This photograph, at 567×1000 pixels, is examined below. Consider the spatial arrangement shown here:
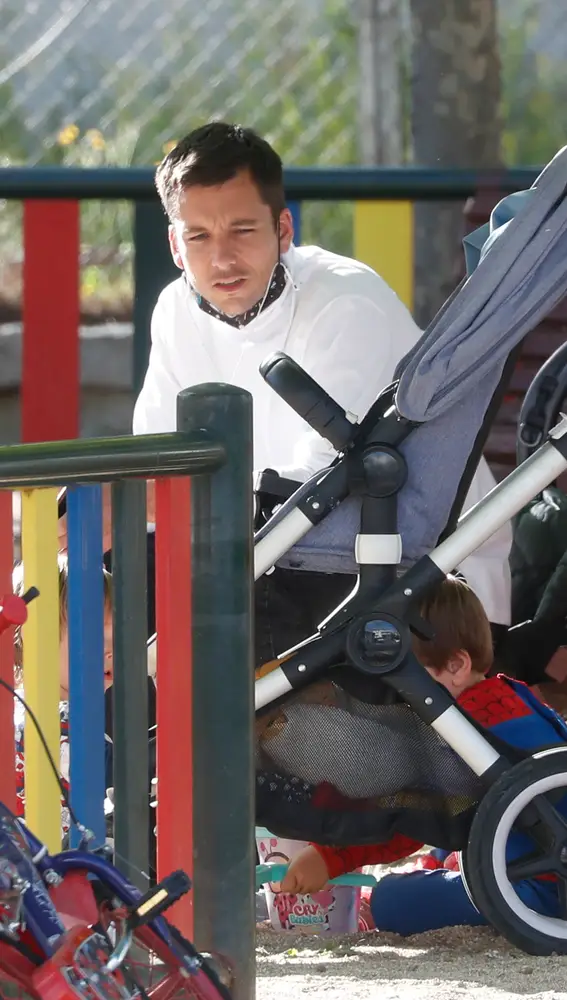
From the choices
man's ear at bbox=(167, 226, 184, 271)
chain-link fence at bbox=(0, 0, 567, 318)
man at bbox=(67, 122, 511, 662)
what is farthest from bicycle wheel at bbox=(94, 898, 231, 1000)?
chain-link fence at bbox=(0, 0, 567, 318)

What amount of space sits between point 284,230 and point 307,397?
91cm

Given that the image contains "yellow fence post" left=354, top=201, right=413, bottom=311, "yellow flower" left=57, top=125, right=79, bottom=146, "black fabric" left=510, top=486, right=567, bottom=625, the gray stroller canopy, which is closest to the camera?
the gray stroller canopy

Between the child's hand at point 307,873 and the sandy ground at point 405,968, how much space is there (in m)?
0.11

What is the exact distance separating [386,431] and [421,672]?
413mm

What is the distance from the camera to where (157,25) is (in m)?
7.12

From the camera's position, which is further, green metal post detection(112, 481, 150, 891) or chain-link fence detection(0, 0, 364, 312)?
chain-link fence detection(0, 0, 364, 312)

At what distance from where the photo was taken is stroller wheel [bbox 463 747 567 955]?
3043 mm

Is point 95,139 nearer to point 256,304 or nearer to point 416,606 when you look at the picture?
point 256,304

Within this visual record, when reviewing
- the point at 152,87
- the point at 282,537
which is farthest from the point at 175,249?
the point at 152,87

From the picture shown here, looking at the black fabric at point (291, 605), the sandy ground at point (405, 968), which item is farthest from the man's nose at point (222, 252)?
the sandy ground at point (405, 968)

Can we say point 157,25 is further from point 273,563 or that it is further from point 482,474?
point 273,563

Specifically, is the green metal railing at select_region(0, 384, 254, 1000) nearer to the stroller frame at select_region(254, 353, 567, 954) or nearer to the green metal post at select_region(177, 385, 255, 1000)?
the green metal post at select_region(177, 385, 255, 1000)

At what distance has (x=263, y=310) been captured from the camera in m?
3.73

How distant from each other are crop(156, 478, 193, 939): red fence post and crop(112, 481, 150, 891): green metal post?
0.13 feet
